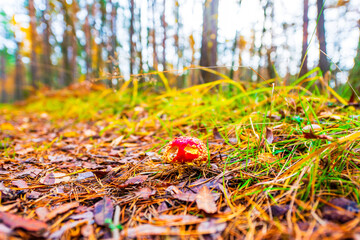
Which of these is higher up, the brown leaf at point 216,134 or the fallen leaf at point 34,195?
the brown leaf at point 216,134

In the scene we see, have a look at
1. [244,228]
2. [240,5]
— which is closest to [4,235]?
[244,228]

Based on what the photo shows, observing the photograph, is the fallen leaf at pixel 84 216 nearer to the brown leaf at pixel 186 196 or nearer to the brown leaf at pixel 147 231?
the brown leaf at pixel 147 231

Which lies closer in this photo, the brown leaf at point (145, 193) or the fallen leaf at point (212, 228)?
the fallen leaf at point (212, 228)

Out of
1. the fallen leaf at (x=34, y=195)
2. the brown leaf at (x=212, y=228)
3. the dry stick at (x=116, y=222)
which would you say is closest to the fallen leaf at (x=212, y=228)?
the brown leaf at (x=212, y=228)

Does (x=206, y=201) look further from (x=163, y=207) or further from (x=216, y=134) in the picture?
(x=216, y=134)

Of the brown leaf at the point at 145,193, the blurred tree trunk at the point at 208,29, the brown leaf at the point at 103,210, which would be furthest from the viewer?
the blurred tree trunk at the point at 208,29

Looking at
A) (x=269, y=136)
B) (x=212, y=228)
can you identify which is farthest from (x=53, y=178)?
(x=269, y=136)

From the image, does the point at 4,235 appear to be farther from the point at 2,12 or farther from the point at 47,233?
the point at 2,12

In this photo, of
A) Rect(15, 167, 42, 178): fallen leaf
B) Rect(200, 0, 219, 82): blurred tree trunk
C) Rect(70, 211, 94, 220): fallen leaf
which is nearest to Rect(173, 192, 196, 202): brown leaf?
Rect(70, 211, 94, 220): fallen leaf
